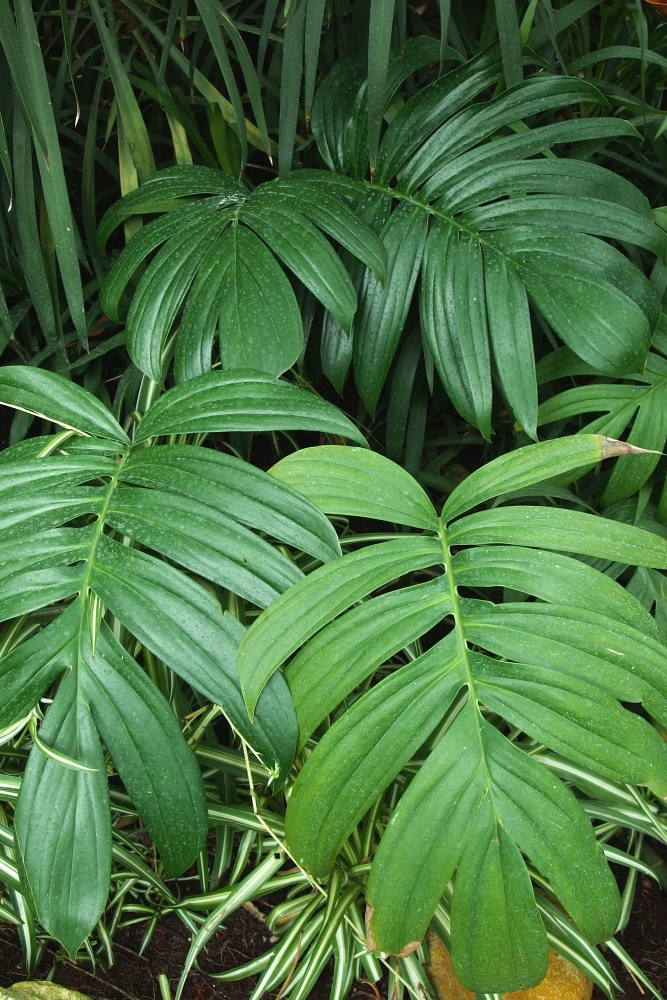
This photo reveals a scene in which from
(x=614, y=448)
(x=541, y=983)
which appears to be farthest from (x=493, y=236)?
(x=541, y=983)

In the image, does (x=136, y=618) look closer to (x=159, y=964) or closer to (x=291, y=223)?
(x=291, y=223)

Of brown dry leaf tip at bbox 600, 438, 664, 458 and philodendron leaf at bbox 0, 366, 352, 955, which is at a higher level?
brown dry leaf tip at bbox 600, 438, 664, 458

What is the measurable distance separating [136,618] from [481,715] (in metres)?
0.32

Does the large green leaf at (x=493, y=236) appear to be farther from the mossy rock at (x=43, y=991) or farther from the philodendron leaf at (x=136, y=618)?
the mossy rock at (x=43, y=991)

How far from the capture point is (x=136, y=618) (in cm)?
68

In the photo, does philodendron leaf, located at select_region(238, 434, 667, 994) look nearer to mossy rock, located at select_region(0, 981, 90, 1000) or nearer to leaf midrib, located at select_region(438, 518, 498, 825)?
leaf midrib, located at select_region(438, 518, 498, 825)

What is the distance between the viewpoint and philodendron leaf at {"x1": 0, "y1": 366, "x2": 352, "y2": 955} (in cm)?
64

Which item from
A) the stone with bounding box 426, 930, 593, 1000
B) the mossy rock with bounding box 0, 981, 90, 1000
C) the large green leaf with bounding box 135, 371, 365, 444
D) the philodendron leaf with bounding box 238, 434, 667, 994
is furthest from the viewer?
the stone with bounding box 426, 930, 593, 1000

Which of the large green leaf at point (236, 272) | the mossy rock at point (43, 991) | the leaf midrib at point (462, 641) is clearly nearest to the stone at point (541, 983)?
the mossy rock at point (43, 991)

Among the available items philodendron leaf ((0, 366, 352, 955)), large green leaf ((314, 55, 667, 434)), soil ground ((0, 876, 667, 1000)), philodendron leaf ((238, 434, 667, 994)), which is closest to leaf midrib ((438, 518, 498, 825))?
philodendron leaf ((238, 434, 667, 994))

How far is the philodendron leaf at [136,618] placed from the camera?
641 millimetres

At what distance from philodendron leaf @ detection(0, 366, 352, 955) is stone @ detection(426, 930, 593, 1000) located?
62 cm

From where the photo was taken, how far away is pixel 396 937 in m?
0.64

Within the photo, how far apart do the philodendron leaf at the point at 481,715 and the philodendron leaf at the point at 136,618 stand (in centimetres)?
4
